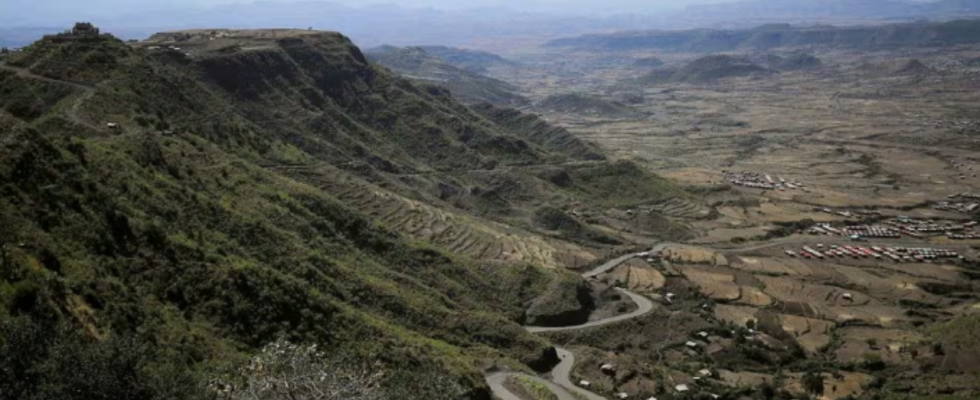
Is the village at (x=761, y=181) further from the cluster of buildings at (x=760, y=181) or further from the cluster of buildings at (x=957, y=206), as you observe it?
the cluster of buildings at (x=957, y=206)

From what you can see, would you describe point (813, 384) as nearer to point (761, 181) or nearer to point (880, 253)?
point (880, 253)

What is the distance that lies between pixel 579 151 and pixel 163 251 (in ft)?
380

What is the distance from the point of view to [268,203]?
2571 inches

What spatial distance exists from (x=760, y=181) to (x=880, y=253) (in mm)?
52064

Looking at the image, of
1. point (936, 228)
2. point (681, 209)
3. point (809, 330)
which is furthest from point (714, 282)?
point (936, 228)

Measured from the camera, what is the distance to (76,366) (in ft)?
73.8

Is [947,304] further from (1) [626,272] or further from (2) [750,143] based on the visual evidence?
(2) [750,143]

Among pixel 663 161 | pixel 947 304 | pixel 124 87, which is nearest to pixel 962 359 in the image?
pixel 947 304

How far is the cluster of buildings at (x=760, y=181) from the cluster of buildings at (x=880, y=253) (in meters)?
43.3

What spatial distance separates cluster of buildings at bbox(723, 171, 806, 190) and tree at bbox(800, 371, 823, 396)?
9239 centimetres

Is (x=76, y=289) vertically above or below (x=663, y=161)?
above

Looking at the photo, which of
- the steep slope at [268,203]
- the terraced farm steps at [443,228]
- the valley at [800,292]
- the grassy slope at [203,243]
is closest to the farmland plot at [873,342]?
the valley at [800,292]

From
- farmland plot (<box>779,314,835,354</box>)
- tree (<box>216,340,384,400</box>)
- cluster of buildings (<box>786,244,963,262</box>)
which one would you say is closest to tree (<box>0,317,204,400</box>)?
tree (<box>216,340,384,400</box>)

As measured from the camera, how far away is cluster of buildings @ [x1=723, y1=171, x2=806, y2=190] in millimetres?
144500
